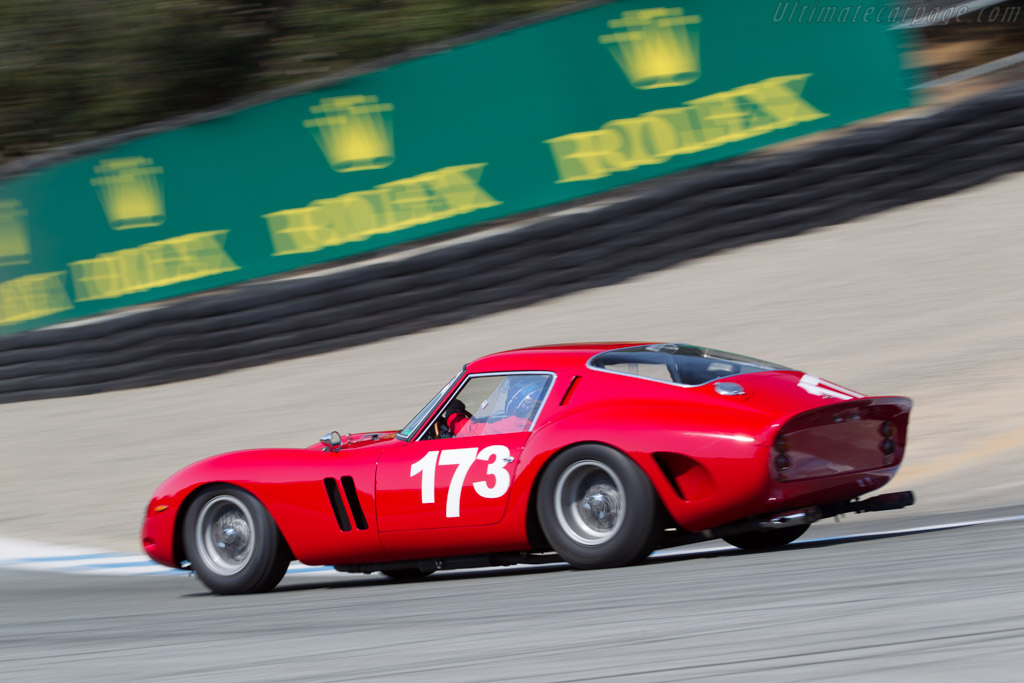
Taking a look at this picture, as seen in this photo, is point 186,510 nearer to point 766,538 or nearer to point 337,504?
point 337,504

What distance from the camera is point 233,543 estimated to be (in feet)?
20.6

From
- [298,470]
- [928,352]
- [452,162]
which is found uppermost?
[452,162]

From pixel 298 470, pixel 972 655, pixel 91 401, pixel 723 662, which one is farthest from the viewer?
pixel 91 401

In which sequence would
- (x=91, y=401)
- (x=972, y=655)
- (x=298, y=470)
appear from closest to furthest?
(x=972, y=655) < (x=298, y=470) < (x=91, y=401)

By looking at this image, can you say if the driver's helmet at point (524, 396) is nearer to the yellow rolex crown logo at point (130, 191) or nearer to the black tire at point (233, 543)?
the black tire at point (233, 543)

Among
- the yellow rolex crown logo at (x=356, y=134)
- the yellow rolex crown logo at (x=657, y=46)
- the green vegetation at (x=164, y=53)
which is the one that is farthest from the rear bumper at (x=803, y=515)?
the green vegetation at (x=164, y=53)

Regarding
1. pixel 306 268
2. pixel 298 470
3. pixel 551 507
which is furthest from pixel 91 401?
pixel 551 507

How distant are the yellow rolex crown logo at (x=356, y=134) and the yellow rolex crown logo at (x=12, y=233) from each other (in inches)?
132

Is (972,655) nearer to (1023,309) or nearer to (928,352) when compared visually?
(928,352)

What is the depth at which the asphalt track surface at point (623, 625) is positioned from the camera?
323cm

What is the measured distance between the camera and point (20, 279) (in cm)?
1375

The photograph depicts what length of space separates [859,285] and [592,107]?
11.1ft

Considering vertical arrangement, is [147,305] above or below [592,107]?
below

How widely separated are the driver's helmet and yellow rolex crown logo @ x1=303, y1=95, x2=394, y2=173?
7.97 m
